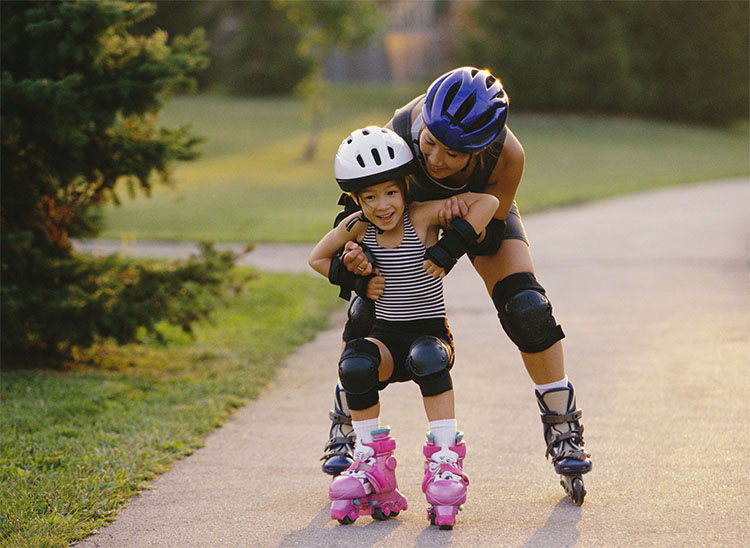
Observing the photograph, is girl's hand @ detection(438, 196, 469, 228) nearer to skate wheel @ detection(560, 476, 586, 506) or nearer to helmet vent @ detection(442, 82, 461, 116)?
helmet vent @ detection(442, 82, 461, 116)

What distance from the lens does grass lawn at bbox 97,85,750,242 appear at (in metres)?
15.3

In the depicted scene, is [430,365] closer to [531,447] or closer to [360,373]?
[360,373]

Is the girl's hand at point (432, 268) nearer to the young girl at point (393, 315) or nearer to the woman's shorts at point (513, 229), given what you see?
the young girl at point (393, 315)

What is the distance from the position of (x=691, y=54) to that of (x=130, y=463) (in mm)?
32704

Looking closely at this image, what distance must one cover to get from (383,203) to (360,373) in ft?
2.17

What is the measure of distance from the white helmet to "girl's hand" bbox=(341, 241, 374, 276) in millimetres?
228

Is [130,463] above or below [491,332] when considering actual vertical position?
above

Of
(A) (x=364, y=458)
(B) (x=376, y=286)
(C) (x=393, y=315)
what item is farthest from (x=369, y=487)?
(B) (x=376, y=286)

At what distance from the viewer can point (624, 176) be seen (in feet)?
74.4

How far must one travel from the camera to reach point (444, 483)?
369cm

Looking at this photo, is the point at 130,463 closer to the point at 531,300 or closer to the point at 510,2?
the point at 531,300

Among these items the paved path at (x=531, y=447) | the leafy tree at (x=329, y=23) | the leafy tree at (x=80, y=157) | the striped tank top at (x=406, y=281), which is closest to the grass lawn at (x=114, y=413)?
the paved path at (x=531, y=447)

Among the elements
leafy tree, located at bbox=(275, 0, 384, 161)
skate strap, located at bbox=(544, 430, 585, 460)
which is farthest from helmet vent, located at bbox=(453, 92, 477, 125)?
leafy tree, located at bbox=(275, 0, 384, 161)

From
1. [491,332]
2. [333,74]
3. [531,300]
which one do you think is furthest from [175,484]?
[333,74]
